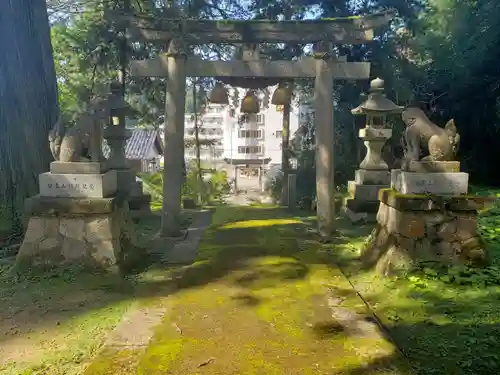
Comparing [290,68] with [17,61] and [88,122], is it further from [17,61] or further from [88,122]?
[17,61]

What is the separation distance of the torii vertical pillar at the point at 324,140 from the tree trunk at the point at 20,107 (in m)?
4.76

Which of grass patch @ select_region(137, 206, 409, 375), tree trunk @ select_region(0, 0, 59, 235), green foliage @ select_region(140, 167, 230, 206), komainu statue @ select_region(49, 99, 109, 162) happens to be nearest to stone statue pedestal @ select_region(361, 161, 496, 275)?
grass patch @ select_region(137, 206, 409, 375)

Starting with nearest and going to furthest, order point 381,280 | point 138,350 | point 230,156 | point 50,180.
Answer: point 138,350 → point 381,280 → point 50,180 → point 230,156

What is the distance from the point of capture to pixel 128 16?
296 inches

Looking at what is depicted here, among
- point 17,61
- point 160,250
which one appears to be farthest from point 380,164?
point 17,61

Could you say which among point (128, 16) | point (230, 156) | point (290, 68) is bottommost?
point (230, 156)

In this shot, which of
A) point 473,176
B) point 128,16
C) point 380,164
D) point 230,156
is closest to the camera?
point 128,16

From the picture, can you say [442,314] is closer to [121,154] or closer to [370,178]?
[370,178]

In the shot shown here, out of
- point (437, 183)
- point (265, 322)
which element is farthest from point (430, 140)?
point (265, 322)

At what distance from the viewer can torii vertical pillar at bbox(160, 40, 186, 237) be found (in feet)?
24.3

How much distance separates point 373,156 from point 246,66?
3.81 m

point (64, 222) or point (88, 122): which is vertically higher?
point (88, 122)

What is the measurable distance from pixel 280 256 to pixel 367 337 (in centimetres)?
273

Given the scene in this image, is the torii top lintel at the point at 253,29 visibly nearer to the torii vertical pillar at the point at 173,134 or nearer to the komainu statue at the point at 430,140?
the torii vertical pillar at the point at 173,134
